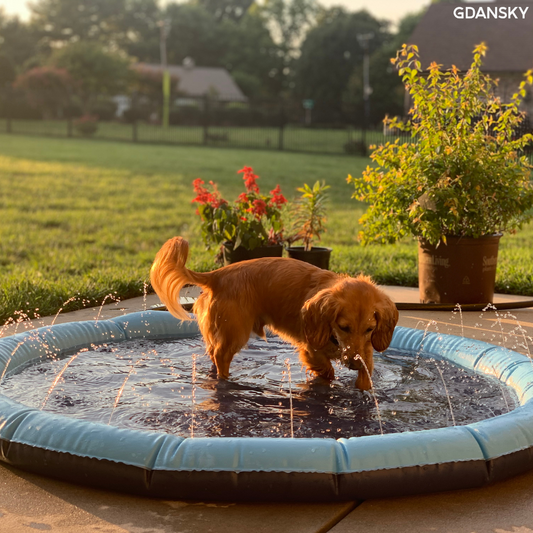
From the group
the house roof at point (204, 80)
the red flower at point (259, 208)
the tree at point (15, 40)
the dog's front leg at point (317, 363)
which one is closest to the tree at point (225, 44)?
the house roof at point (204, 80)

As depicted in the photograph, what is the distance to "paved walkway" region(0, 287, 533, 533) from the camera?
299cm

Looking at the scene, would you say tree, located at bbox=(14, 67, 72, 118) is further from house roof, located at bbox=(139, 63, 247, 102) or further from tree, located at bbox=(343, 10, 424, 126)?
house roof, located at bbox=(139, 63, 247, 102)

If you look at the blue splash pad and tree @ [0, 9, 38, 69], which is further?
tree @ [0, 9, 38, 69]

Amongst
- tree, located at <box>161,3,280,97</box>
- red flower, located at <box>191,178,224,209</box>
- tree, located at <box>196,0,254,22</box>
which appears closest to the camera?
red flower, located at <box>191,178,224,209</box>

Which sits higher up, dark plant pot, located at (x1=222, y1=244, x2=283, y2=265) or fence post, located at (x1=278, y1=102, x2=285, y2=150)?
fence post, located at (x1=278, y1=102, x2=285, y2=150)

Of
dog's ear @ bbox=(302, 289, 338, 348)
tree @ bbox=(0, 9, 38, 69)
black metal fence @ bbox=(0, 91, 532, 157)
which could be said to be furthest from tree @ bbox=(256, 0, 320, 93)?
dog's ear @ bbox=(302, 289, 338, 348)

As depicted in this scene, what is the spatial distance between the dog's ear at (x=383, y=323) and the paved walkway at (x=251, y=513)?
4.52ft

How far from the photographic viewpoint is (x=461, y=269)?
7145 millimetres

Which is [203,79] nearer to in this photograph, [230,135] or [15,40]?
[15,40]

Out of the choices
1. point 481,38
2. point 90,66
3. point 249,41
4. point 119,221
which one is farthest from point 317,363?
point 249,41

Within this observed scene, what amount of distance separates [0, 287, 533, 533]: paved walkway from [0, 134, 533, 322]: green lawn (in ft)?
12.0

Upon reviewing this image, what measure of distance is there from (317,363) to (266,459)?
6.00 ft

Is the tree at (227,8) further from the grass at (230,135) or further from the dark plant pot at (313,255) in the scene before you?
the dark plant pot at (313,255)

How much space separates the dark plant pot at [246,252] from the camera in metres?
7.49
